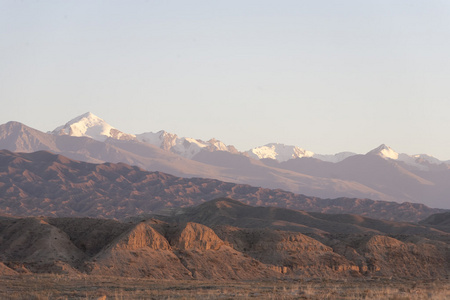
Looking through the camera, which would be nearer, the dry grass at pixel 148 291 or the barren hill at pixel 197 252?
the dry grass at pixel 148 291

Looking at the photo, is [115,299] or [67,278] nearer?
[115,299]

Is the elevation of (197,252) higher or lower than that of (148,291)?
lower

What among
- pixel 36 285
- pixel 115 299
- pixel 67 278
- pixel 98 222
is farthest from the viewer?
pixel 98 222

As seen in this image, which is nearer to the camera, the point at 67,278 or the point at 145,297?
the point at 145,297

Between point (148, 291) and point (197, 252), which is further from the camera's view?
point (197, 252)

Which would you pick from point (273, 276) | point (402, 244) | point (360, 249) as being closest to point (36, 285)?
A: point (273, 276)

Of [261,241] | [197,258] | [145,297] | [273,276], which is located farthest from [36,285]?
[261,241]

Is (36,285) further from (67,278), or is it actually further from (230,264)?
(230,264)

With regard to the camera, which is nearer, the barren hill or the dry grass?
the dry grass

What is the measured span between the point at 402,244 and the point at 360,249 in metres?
7.52

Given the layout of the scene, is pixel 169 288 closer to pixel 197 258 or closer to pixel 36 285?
pixel 36 285

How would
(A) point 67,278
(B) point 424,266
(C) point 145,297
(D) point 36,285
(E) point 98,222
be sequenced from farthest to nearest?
(B) point 424,266 → (E) point 98,222 → (A) point 67,278 → (D) point 36,285 → (C) point 145,297

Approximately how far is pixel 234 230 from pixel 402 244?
26.0 m

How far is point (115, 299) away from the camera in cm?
4150
